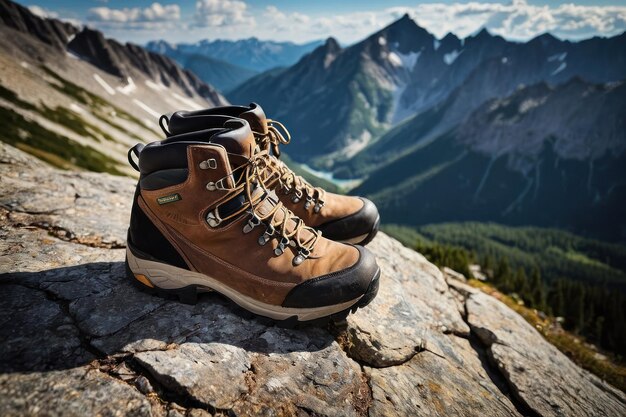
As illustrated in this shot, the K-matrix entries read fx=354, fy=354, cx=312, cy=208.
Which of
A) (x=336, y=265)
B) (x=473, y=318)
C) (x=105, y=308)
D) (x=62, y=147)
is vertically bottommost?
(x=62, y=147)

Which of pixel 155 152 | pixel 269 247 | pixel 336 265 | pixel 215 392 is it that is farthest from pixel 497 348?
pixel 155 152

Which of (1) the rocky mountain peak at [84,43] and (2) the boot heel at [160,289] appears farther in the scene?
(1) the rocky mountain peak at [84,43]

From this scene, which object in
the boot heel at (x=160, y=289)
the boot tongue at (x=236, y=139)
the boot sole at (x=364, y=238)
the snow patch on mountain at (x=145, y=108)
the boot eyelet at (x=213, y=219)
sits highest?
the boot tongue at (x=236, y=139)

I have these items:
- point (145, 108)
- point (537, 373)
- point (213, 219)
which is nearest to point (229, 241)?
point (213, 219)

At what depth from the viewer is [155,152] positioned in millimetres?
3766

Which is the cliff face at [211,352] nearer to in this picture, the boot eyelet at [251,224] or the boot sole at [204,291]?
the boot sole at [204,291]

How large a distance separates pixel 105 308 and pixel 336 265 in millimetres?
2486

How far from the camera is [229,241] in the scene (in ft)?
12.9

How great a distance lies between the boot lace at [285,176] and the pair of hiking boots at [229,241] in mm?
669

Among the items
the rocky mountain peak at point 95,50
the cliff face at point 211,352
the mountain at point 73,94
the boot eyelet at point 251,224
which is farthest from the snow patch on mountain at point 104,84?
the boot eyelet at point 251,224

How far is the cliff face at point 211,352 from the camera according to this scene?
9.29 feet

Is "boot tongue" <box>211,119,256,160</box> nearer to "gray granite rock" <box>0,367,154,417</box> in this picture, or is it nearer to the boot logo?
the boot logo

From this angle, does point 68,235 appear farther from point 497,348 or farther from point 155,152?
point 497,348

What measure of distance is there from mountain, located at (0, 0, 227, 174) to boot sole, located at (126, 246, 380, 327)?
2638 inches
